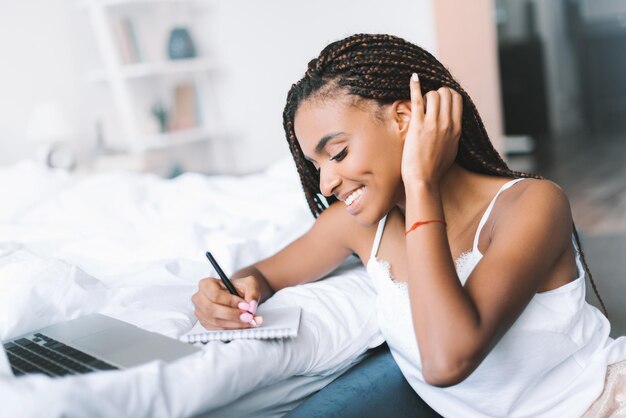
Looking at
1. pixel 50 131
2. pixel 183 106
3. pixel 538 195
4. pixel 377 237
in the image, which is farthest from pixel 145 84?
pixel 538 195

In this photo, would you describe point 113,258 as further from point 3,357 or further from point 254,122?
point 254,122

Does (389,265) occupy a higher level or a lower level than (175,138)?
higher

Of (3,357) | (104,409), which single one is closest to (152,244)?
(3,357)

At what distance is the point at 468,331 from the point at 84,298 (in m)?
0.68

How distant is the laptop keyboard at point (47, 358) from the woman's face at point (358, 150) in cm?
42

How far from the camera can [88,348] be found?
929 mm

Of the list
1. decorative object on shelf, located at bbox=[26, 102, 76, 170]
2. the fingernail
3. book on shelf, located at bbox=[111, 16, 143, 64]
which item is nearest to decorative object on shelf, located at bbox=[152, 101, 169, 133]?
book on shelf, located at bbox=[111, 16, 143, 64]

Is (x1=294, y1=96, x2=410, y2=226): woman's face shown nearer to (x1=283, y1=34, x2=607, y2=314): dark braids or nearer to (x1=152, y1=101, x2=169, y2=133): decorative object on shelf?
(x1=283, y1=34, x2=607, y2=314): dark braids

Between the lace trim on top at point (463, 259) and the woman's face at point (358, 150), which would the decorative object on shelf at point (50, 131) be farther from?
the lace trim on top at point (463, 259)

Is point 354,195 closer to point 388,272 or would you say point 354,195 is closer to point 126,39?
point 388,272

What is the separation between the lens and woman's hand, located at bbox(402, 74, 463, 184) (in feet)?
3.17

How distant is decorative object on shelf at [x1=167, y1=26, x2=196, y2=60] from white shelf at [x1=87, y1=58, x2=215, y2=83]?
4 cm

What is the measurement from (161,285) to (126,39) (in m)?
2.91

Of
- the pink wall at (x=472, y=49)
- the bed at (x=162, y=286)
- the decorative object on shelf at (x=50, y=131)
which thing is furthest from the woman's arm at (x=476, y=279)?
the decorative object on shelf at (x=50, y=131)
